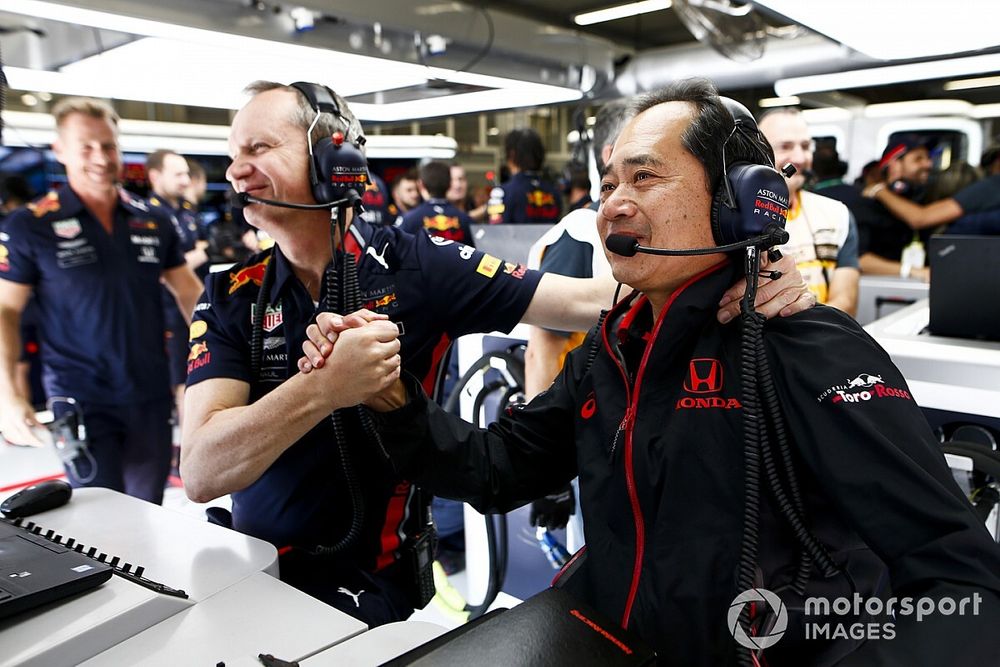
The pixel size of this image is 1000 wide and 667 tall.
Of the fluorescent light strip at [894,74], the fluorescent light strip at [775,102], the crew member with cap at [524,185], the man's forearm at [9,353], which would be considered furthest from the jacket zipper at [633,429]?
the fluorescent light strip at [775,102]

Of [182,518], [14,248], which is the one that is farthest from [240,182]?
[14,248]

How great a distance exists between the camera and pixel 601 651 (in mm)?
736

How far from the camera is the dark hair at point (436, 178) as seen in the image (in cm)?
516

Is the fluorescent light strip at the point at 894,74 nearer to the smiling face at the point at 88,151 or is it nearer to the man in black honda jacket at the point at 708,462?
the man in black honda jacket at the point at 708,462

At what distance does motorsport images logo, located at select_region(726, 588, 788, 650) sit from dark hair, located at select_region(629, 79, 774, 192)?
579 mm

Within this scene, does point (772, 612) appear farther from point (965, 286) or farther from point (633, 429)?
point (965, 286)

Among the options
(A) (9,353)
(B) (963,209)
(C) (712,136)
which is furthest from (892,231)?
(A) (9,353)

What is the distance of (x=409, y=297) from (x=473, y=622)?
85cm

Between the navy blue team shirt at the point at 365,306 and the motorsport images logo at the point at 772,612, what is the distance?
2.51ft

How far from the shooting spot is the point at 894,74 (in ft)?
17.7

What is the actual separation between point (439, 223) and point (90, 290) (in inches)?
96.4

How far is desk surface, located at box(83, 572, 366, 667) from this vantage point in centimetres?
87

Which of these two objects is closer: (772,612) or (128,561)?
(772,612)

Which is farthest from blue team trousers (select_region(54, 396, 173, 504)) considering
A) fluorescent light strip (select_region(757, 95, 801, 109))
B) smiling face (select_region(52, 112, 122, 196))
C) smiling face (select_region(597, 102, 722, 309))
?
fluorescent light strip (select_region(757, 95, 801, 109))
